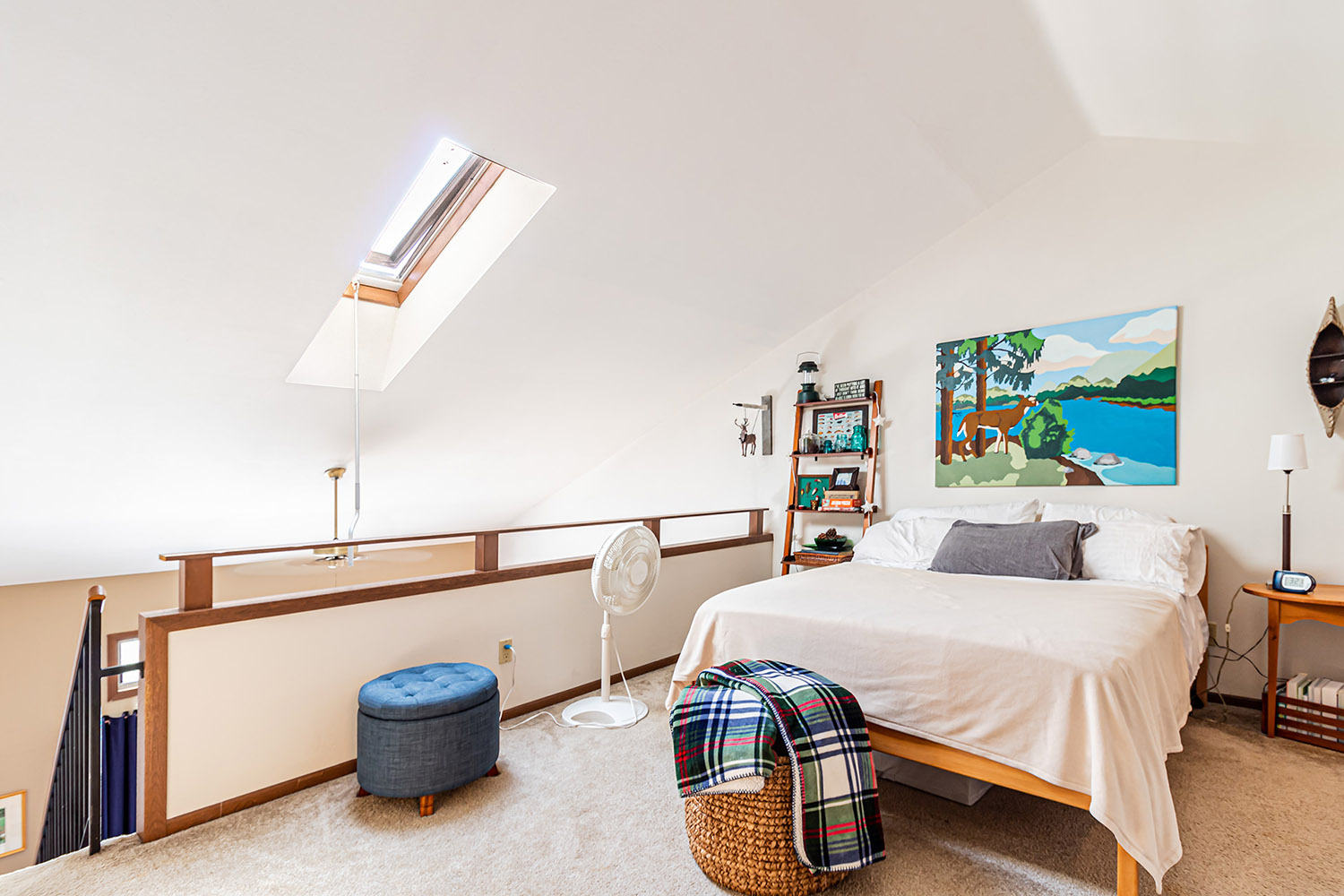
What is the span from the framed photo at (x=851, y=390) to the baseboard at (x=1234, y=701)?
7.25 ft

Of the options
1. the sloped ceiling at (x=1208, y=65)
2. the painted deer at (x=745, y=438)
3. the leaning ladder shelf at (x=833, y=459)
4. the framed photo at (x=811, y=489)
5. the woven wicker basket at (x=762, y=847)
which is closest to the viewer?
the woven wicker basket at (x=762, y=847)

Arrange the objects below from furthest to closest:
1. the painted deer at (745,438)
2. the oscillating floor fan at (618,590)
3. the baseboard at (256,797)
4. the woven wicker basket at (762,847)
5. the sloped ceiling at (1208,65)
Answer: the painted deer at (745,438)
the oscillating floor fan at (618,590)
the sloped ceiling at (1208,65)
the baseboard at (256,797)
the woven wicker basket at (762,847)

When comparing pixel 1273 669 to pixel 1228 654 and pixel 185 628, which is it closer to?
pixel 1228 654

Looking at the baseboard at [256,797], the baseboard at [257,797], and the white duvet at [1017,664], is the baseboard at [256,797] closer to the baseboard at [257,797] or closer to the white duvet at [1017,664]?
the baseboard at [257,797]

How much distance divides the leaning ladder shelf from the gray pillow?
28.8 inches

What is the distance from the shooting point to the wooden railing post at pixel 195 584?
6.92 ft

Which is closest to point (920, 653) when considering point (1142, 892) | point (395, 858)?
point (1142, 892)

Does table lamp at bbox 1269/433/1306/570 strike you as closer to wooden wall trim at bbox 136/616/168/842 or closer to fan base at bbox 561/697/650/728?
fan base at bbox 561/697/650/728

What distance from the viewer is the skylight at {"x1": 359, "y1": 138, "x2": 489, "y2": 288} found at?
8.88 ft

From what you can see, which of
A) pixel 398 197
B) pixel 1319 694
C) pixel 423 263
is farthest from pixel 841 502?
pixel 398 197

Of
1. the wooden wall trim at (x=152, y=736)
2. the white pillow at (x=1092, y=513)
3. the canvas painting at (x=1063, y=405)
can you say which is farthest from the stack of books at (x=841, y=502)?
the wooden wall trim at (x=152, y=736)

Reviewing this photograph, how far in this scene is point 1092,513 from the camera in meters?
3.25

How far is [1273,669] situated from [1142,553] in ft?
2.17

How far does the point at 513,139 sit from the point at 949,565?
260cm
